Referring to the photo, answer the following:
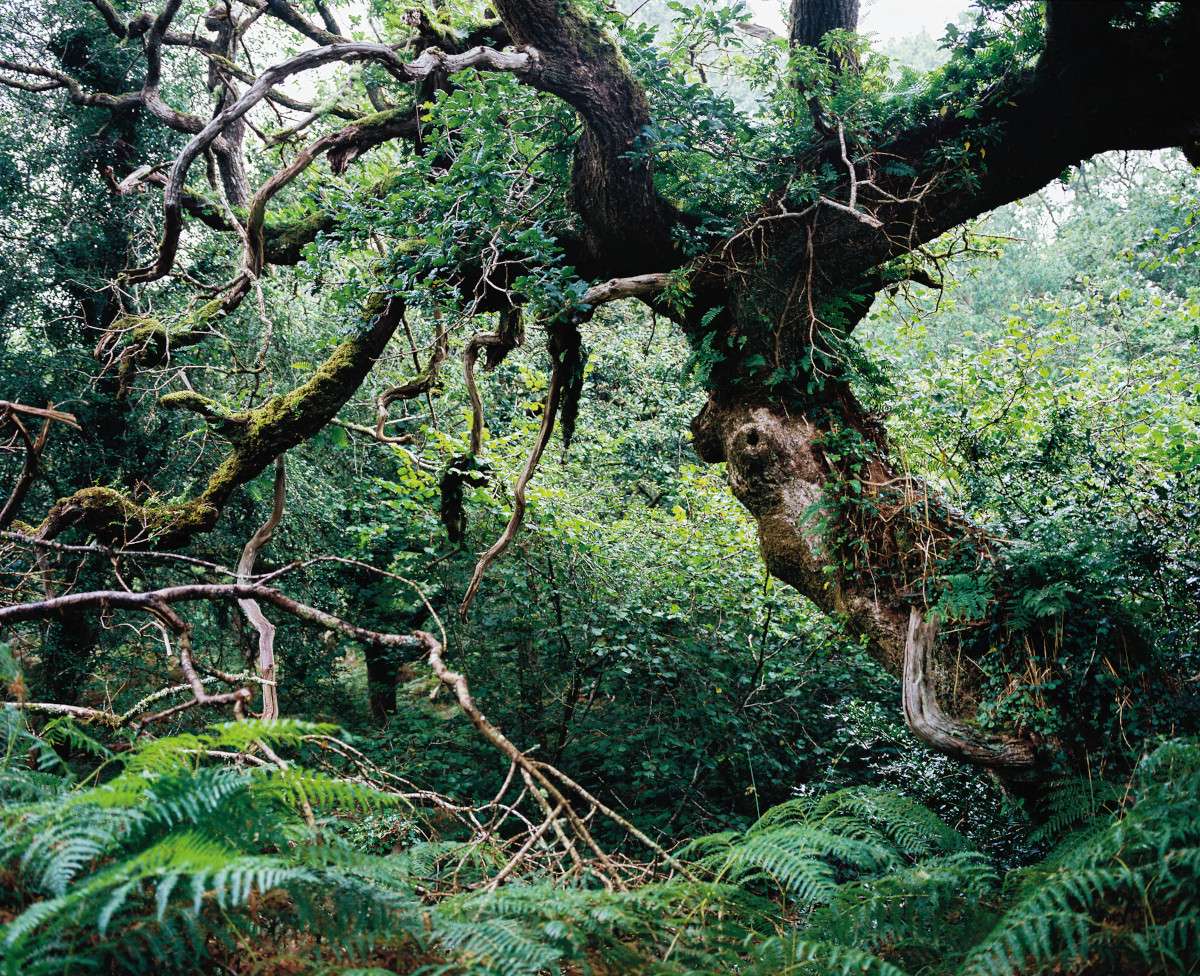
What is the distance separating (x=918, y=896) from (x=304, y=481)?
23.8 ft

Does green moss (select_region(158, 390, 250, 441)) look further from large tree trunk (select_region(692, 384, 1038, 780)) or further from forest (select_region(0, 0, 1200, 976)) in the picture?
large tree trunk (select_region(692, 384, 1038, 780))

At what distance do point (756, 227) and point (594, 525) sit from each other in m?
3.23

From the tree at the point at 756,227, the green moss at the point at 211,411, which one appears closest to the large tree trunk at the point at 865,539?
the tree at the point at 756,227

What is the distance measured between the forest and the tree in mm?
34

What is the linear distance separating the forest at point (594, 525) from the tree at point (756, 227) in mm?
34

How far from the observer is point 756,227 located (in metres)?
4.84

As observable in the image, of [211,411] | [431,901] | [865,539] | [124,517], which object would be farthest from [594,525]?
[431,901]

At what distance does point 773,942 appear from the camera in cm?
183

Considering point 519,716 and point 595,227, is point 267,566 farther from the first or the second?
point 595,227

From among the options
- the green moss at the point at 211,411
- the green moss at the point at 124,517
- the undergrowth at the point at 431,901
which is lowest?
the undergrowth at the point at 431,901

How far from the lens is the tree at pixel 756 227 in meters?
3.99

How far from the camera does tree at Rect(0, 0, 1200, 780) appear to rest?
157 inches

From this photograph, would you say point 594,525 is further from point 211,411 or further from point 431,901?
point 431,901

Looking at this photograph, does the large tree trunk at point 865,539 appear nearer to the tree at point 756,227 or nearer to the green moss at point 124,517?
the tree at point 756,227
